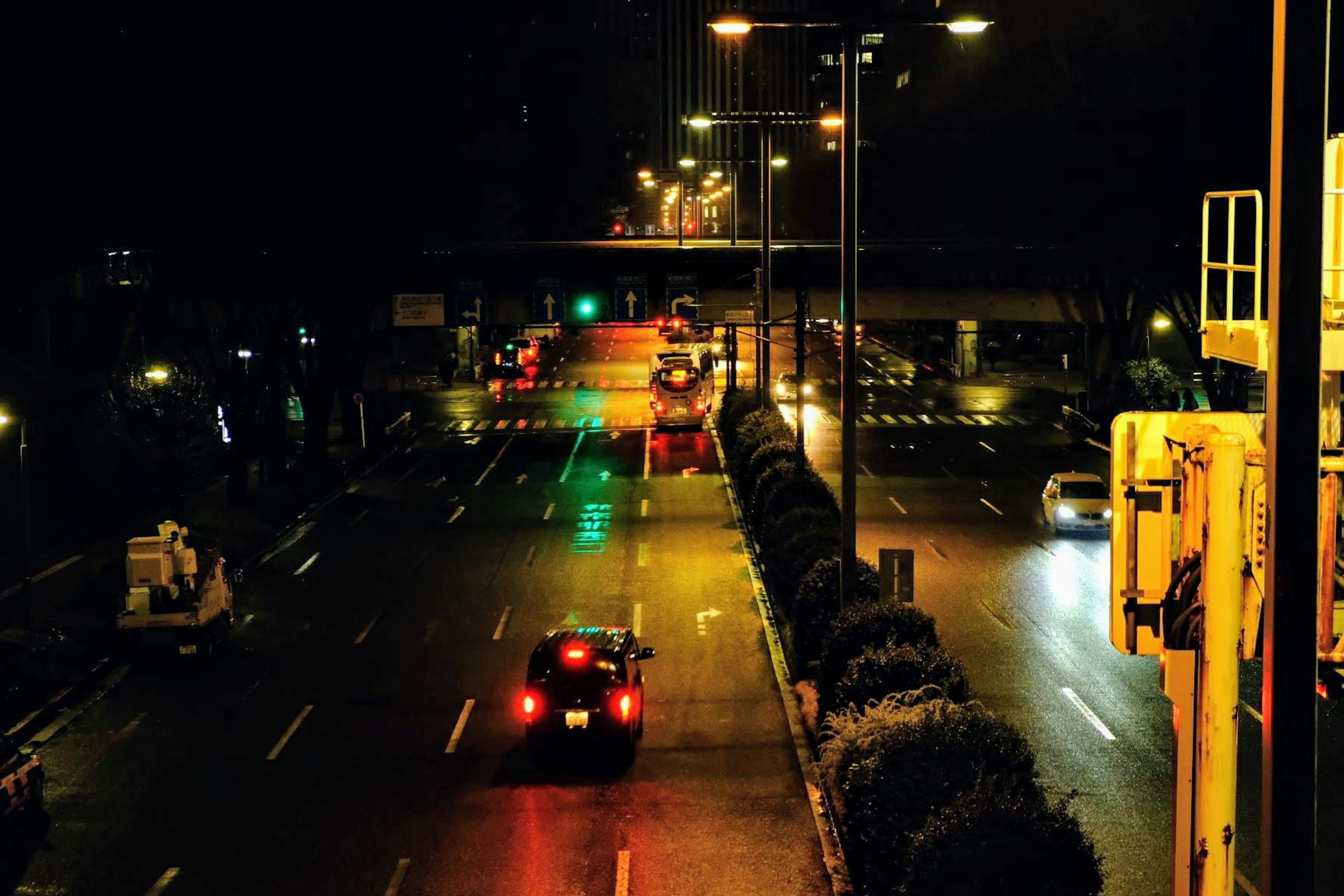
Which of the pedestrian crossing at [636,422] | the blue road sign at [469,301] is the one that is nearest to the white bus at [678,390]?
the pedestrian crossing at [636,422]

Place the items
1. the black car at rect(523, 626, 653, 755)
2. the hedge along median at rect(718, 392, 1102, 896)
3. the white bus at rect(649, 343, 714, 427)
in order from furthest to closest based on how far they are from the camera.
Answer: the white bus at rect(649, 343, 714, 427), the black car at rect(523, 626, 653, 755), the hedge along median at rect(718, 392, 1102, 896)

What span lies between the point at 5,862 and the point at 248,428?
86.2 ft

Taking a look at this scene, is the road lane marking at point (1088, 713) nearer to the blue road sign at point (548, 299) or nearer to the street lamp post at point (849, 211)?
the street lamp post at point (849, 211)

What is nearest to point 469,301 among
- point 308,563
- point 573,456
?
point 573,456

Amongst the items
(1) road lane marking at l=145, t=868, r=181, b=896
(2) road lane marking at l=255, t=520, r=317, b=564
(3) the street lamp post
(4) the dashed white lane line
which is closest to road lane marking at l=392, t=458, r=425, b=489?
(2) road lane marking at l=255, t=520, r=317, b=564

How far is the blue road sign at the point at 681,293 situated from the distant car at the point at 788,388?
2568 cm

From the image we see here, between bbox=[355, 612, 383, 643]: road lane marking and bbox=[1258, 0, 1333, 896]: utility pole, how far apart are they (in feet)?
79.1

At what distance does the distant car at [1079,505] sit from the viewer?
37.4 m

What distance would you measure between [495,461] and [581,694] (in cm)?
3485

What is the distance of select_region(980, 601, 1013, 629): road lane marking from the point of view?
28.0 m

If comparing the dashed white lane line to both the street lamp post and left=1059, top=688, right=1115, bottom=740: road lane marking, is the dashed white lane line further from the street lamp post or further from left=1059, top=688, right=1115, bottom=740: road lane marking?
left=1059, top=688, right=1115, bottom=740: road lane marking

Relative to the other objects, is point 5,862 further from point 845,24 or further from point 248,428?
point 248,428

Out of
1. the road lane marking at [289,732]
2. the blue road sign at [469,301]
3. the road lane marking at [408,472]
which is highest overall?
the blue road sign at [469,301]

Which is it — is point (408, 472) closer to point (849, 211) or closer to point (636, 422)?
point (636, 422)
